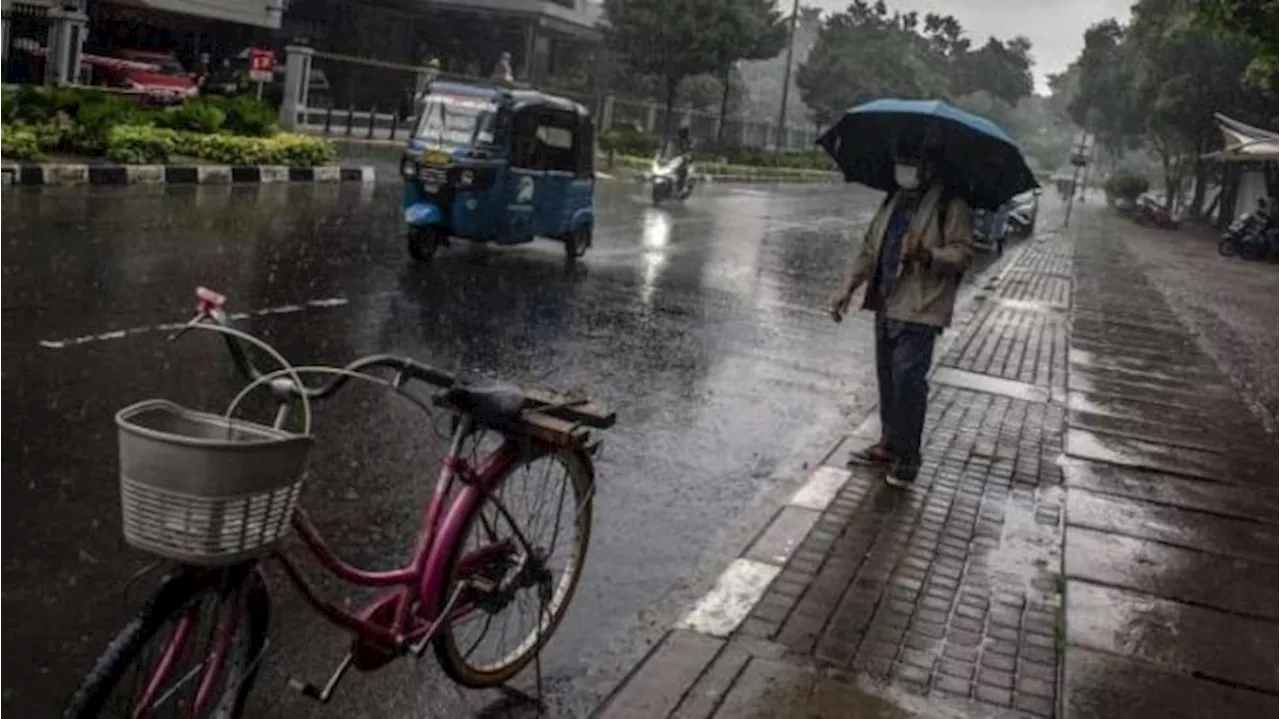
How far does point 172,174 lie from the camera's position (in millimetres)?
18219

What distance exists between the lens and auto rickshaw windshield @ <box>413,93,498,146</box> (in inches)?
531

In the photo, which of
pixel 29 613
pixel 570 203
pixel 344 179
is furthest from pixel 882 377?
pixel 344 179

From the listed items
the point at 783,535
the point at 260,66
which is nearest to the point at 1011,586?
the point at 783,535

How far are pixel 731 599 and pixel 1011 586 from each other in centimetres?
134

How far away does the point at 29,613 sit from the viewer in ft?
13.5

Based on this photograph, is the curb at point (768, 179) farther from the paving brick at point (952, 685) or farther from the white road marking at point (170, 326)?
the paving brick at point (952, 685)

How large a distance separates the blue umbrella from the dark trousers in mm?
807

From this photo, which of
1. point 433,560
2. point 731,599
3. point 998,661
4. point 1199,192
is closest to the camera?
point 433,560

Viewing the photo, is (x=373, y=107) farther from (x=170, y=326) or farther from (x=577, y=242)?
(x=170, y=326)

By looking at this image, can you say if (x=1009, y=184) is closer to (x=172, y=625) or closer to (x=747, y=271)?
(x=172, y=625)

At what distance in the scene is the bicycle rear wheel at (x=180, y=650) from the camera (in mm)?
2734

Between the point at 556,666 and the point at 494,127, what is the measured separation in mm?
9801

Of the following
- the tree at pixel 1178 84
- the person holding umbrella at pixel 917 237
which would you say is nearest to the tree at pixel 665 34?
→ the tree at pixel 1178 84

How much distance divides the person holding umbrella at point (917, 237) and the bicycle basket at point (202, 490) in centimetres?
469
